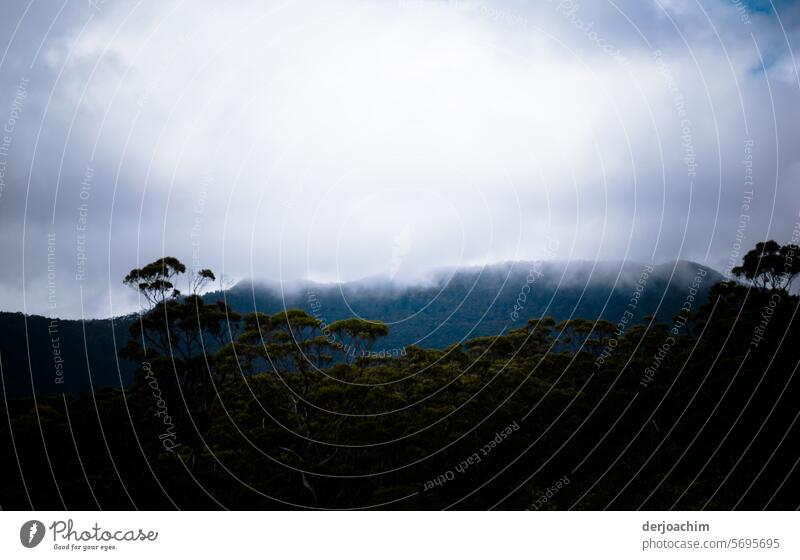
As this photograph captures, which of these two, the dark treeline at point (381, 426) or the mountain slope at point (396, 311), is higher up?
the mountain slope at point (396, 311)

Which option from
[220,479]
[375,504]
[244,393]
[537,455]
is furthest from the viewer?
[537,455]

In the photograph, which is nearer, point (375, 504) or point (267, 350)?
point (375, 504)

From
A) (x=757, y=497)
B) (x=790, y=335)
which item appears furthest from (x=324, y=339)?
(x=790, y=335)

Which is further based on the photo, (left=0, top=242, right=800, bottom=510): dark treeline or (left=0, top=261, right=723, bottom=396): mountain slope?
(left=0, top=261, right=723, bottom=396): mountain slope

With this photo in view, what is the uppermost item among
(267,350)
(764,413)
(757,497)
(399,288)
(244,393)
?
(399,288)

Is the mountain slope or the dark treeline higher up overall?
the mountain slope

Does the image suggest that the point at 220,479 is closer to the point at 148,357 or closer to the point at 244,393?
the point at 244,393

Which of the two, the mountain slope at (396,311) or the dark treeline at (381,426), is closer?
the dark treeline at (381,426)

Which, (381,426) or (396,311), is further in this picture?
(396,311)
